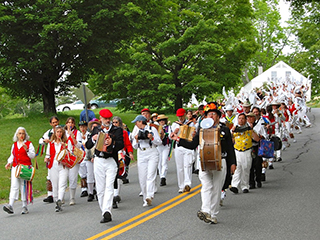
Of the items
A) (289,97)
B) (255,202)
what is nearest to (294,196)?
(255,202)

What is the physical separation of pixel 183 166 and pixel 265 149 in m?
2.01

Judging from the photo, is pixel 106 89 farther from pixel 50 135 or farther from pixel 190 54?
pixel 50 135

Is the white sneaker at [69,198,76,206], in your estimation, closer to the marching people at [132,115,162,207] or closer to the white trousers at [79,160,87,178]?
the white trousers at [79,160,87,178]

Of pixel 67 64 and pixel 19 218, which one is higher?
pixel 67 64

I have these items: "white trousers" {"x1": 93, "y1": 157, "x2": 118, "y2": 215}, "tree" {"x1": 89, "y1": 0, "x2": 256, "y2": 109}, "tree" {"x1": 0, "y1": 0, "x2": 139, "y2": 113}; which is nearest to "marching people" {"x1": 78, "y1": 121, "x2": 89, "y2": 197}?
"white trousers" {"x1": 93, "y1": 157, "x2": 118, "y2": 215}

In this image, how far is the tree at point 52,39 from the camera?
71.1 feet

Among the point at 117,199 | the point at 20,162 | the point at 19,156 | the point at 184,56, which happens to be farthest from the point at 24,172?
the point at 184,56

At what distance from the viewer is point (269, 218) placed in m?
8.05

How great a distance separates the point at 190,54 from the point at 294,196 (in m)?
26.5

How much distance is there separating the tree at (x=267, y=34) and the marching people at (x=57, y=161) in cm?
6207

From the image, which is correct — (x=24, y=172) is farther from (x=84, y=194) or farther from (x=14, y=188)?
(x=84, y=194)

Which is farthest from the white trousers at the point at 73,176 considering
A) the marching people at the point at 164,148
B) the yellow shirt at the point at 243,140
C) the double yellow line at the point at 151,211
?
the yellow shirt at the point at 243,140

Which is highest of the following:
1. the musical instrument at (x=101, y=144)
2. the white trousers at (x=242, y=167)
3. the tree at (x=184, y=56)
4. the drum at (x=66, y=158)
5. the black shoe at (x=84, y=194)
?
the tree at (x=184, y=56)

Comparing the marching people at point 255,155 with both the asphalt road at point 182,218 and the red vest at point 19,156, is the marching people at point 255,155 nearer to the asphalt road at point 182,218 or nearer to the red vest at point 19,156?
the asphalt road at point 182,218
